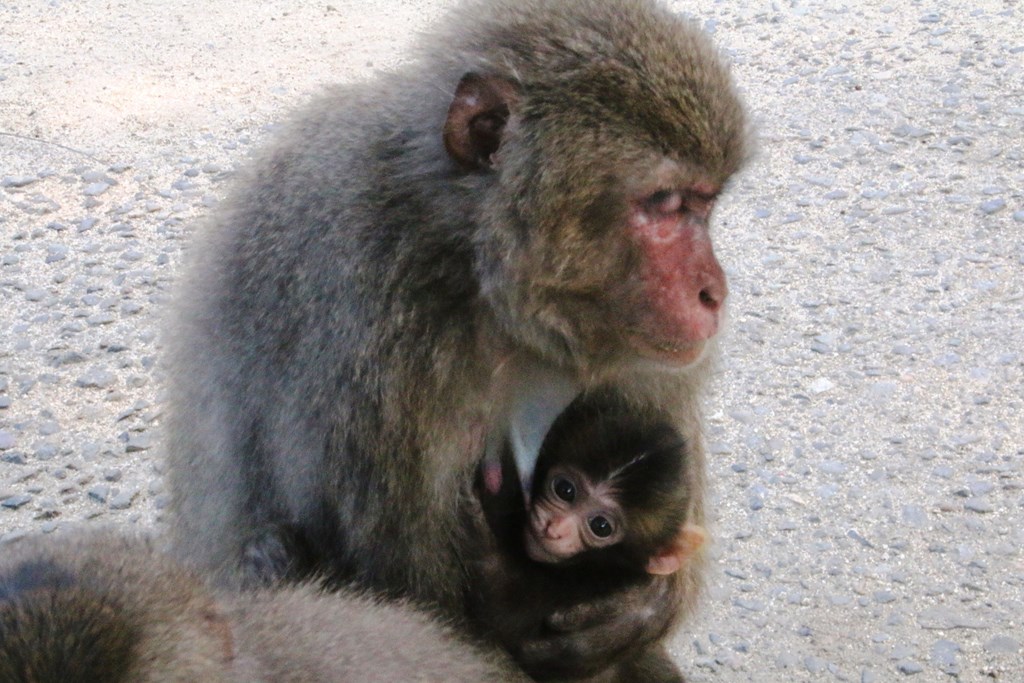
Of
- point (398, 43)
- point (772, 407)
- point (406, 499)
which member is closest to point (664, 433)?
point (406, 499)

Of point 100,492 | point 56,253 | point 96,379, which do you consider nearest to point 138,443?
point 100,492

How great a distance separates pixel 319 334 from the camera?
2.73 m

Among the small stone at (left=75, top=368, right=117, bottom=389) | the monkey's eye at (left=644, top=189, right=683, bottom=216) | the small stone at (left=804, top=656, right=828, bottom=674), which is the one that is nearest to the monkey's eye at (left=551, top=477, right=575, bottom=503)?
the monkey's eye at (left=644, top=189, right=683, bottom=216)

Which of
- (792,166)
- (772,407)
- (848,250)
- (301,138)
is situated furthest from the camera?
(792,166)

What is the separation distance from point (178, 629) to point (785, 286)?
10.4 ft

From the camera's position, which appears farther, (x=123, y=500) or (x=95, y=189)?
(x=95, y=189)

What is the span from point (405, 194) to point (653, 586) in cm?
100

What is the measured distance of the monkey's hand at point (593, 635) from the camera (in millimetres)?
3020

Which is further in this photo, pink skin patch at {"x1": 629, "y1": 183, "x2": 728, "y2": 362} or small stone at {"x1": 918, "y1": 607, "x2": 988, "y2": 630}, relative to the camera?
small stone at {"x1": 918, "y1": 607, "x2": 988, "y2": 630}

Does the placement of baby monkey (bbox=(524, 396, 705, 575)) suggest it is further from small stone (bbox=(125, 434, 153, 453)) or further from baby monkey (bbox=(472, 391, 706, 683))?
small stone (bbox=(125, 434, 153, 453))

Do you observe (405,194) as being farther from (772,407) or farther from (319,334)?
(772,407)

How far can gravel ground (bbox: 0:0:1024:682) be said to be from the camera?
3.73 metres

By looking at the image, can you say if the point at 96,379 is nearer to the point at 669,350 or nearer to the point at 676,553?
the point at 676,553

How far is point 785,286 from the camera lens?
4.89 m
